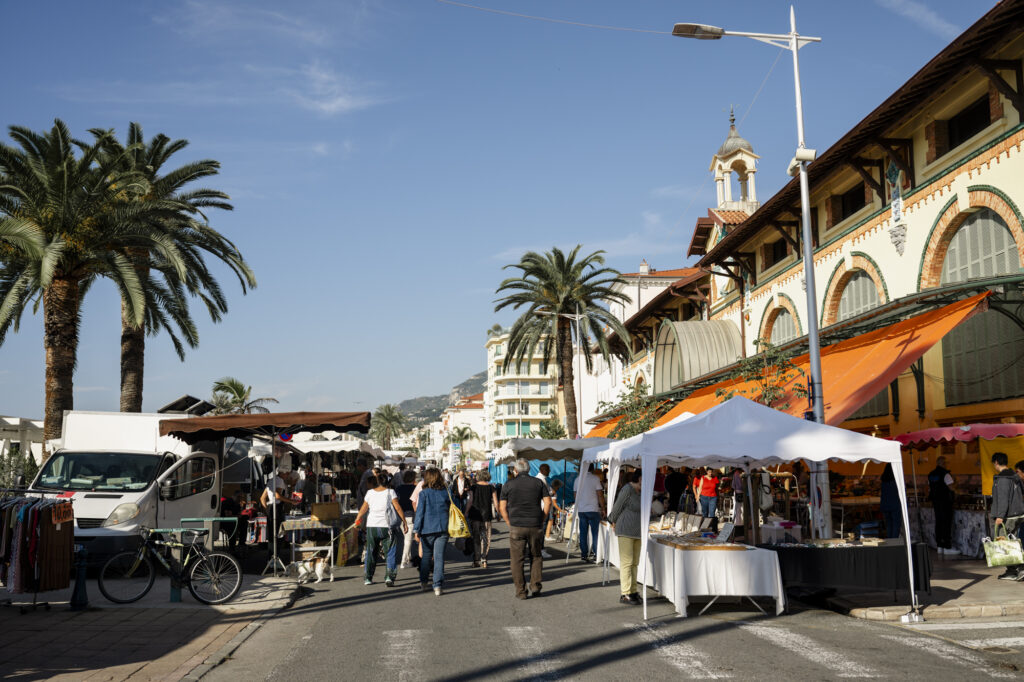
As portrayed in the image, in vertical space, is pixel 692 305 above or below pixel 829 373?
above

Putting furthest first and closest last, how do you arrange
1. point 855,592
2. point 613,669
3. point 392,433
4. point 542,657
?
point 392,433
point 855,592
point 542,657
point 613,669

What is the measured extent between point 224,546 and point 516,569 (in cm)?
817

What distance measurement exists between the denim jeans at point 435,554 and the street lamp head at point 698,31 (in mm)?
8961

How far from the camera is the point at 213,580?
40.3ft

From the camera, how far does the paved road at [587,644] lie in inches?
310

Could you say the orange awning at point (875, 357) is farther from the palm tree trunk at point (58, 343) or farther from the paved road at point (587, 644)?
the palm tree trunk at point (58, 343)

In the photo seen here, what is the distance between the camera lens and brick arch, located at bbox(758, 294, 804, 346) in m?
26.6

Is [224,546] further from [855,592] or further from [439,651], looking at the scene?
[855,592]

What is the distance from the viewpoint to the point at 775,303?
2814 cm

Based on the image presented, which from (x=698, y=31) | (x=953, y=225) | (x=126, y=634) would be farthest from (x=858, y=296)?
(x=126, y=634)

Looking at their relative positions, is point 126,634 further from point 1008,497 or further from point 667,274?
point 667,274

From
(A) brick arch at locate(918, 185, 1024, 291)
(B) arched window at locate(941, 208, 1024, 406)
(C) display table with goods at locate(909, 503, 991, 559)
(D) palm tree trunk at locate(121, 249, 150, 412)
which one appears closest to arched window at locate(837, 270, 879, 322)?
(A) brick arch at locate(918, 185, 1024, 291)

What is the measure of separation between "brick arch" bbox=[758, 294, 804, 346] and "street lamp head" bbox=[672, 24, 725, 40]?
12917mm

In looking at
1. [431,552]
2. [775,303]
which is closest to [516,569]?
[431,552]
